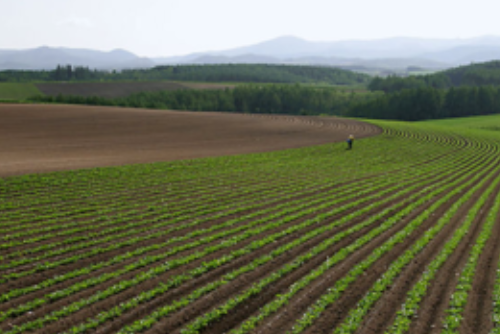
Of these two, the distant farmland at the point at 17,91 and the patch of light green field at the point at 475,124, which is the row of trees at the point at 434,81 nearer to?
the patch of light green field at the point at 475,124

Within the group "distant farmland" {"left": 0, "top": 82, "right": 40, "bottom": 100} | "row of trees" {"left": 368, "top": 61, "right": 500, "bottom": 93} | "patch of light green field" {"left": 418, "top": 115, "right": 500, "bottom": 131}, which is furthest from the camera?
"row of trees" {"left": 368, "top": 61, "right": 500, "bottom": 93}

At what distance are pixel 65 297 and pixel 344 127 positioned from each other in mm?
57755

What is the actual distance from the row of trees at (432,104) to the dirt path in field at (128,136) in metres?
42.2

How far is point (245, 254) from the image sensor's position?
16.2m

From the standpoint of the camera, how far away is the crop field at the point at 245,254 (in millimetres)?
11805

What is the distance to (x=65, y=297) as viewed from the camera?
504 inches

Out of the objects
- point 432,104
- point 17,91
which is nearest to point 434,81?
point 432,104

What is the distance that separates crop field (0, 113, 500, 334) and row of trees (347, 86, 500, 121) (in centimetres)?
8148

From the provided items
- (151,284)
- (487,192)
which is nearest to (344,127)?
(487,192)

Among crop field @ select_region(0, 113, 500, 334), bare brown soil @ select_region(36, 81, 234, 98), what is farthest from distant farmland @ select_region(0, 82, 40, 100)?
crop field @ select_region(0, 113, 500, 334)

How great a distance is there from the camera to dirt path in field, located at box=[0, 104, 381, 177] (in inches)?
1425

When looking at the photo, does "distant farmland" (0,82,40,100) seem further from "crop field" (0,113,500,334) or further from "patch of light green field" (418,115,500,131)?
"patch of light green field" (418,115,500,131)

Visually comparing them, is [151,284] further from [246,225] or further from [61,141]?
[61,141]

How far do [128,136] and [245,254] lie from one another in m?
38.6
